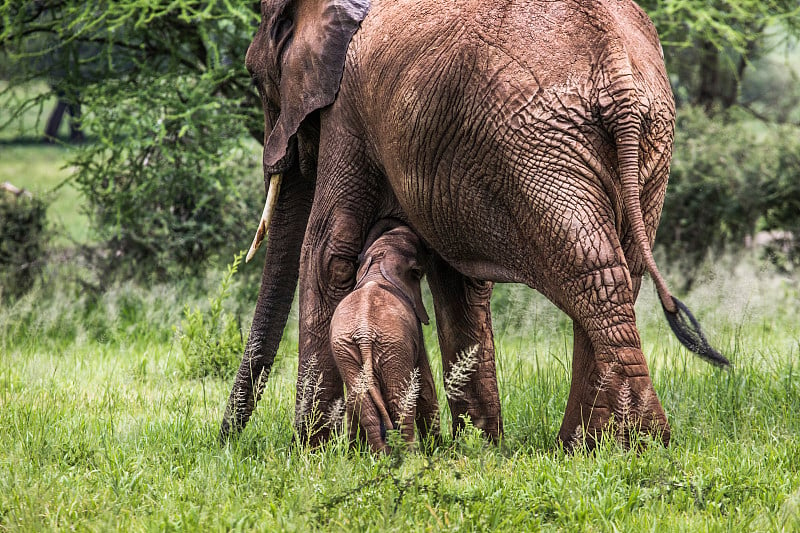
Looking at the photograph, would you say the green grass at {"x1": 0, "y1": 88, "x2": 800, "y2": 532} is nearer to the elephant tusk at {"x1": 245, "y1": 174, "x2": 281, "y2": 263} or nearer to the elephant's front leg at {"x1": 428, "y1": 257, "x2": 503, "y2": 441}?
the elephant's front leg at {"x1": 428, "y1": 257, "x2": 503, "y2": 441}

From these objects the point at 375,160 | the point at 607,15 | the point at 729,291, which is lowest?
the point at 729,291

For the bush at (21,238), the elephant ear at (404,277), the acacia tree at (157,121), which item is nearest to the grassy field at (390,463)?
the elephant ear at (404,277)

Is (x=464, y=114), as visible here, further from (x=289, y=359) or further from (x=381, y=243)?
(x=289, y=359)

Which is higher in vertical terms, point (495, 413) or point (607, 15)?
point (607, 15)

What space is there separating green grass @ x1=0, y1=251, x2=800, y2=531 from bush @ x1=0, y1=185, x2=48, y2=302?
351cm

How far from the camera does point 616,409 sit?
14.7ft

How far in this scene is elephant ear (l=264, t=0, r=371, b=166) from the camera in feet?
17.6

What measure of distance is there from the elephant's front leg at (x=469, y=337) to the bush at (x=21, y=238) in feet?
21.0

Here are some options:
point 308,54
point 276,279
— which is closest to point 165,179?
point 276,279

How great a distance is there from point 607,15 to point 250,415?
3.02m

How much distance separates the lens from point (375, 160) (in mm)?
5332

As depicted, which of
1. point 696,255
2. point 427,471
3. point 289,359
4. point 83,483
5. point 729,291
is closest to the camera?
point 427,471

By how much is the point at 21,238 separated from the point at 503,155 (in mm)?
7952

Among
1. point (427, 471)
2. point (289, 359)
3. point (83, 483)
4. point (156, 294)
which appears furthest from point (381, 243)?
point (156, 294)
